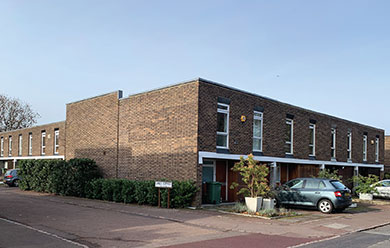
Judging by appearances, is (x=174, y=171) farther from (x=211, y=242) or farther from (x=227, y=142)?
(x=211, y=242)

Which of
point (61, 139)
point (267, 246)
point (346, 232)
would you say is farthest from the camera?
point (61, 139)

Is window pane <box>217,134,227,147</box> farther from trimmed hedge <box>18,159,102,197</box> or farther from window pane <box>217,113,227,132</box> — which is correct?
trimmed hedge <box>18,159,102,197</box>

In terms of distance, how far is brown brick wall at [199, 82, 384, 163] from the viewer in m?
17.5

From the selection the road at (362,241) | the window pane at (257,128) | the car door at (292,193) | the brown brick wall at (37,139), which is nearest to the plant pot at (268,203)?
the car door at (292,193)

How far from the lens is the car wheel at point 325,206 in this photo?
16356 mm

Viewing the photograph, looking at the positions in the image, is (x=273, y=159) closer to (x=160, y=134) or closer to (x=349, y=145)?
(x=160, y=134)

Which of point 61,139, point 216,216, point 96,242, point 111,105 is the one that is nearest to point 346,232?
point 216,216

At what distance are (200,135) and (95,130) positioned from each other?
8707mm

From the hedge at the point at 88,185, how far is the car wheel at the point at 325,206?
5.31 meters

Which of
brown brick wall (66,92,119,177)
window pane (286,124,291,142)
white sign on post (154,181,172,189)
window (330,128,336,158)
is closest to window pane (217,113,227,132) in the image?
white sign on post (154,181,172,189)

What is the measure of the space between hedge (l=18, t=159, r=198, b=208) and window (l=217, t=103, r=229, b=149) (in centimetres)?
274

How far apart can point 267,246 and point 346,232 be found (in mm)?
3933

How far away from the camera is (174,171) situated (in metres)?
17.7

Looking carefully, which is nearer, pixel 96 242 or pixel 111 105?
pixel 96 242
